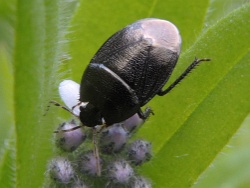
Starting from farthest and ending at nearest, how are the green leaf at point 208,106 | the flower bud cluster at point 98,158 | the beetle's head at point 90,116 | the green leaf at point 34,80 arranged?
1. the beetle's head at point 90,116
2. the green leaf at point 208,106
3. the green leaf at point 34,80
4. the flower bud cluster at point 98,158

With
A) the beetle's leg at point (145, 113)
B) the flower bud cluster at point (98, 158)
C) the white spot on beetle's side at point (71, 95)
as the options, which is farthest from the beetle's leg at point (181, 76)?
the white spot on beetle's side at point (71, 95)

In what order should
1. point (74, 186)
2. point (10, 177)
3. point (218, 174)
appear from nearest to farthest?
point (74, 186), point (10, 177), point (218, 174)

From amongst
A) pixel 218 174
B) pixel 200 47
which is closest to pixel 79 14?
pixel 200 47

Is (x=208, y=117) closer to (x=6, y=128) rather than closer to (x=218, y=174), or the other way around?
(x=218, y=174)

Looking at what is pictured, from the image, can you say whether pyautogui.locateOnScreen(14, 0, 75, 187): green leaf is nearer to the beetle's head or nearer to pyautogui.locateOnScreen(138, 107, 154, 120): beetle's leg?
the beetle's head

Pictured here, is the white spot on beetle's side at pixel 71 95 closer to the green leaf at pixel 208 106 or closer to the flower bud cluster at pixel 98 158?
the flower bud cluster at pixel 98 158

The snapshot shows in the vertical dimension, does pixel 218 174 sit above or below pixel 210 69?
below
